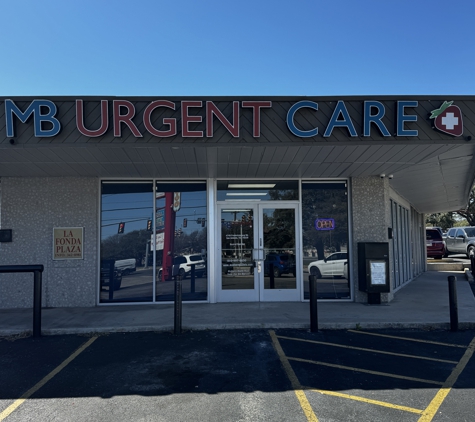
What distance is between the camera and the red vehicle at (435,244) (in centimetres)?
2519

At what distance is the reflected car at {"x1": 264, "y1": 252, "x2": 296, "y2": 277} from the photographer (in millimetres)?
10141

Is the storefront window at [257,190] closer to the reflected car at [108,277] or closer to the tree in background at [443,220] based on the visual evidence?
the reflected car at [108,277]

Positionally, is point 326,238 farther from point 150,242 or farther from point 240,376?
point 240,376

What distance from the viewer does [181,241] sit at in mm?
10070

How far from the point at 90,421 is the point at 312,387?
97.6 inches

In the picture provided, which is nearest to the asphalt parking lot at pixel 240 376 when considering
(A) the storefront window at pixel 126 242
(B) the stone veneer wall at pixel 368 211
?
(A) the storefront window at pixel 126 242

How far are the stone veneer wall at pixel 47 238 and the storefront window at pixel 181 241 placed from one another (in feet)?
5.09

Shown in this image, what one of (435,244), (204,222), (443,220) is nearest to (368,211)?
(204,222)

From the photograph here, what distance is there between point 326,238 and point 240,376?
5679mm

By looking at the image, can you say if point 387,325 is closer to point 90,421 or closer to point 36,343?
point 90,421

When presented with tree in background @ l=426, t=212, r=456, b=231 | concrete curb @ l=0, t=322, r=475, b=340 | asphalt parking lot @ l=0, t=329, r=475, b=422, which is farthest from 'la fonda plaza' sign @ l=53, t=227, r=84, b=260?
tree in background @ l=426, t=212, r=456, b=231

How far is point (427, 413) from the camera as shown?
13.8 feet

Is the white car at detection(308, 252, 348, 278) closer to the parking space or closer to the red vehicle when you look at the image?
the parking space

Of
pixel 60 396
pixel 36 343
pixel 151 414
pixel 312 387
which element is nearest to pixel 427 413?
pixel 312 387
